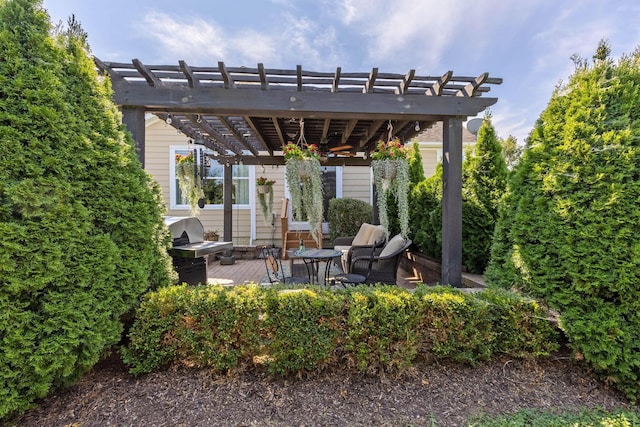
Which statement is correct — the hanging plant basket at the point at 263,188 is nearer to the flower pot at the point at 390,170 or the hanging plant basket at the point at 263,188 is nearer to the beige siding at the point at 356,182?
the beige siding at the point at 356,182

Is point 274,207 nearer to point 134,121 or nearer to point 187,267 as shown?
Answer: point 187,267

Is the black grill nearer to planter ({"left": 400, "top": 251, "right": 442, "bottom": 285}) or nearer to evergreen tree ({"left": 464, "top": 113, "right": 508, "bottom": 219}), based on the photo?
planter ({"left": 400, "top": 251, "right": 442, "bottom": 285})

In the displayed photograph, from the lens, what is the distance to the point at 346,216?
8578 mm

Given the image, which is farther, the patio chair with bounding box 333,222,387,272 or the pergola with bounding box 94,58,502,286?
the patio chair with bounding box 333,222,387,272

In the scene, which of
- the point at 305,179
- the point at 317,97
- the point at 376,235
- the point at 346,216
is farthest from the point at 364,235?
the point at 317,97

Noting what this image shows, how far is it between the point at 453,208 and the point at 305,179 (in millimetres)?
2168

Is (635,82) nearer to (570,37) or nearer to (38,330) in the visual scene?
(570,37)

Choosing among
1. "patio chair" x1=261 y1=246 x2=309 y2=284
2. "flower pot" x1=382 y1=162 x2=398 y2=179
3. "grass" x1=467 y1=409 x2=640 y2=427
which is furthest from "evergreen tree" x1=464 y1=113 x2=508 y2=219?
"patio chair" x1=261 y1=246 x2=309 y2=284

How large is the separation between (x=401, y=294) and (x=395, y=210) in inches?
203

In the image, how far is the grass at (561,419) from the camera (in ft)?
6.24

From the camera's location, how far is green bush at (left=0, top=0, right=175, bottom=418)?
171cm

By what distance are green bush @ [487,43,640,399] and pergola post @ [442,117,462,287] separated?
89 centimetres

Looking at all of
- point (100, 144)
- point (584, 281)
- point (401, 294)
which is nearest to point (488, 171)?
point (584, 281)

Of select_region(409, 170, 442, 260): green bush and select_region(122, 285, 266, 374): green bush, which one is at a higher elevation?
select_region(409, 170, 442, 260): green bush
